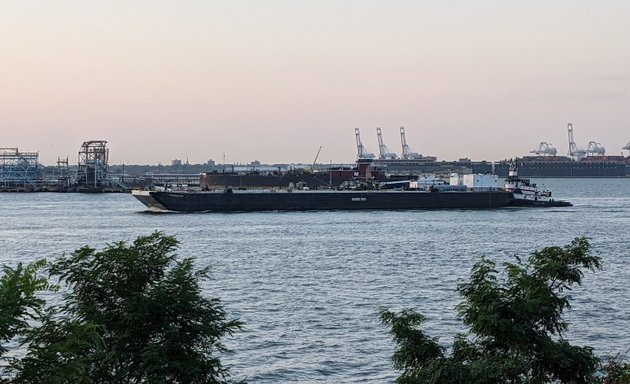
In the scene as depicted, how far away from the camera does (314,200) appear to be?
4296 inches

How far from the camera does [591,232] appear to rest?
7556 cm

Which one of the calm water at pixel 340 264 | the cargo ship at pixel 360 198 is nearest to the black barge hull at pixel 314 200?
the cargo ship at pixel 360 198

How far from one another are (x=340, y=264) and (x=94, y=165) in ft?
479

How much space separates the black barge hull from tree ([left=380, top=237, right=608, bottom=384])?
88.8m

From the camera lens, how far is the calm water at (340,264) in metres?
29.1

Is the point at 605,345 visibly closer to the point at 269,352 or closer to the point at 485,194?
the point at 269,352

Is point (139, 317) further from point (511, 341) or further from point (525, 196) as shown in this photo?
point (525, 196)

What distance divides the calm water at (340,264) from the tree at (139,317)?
9916mm

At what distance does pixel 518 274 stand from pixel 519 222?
74111 mm

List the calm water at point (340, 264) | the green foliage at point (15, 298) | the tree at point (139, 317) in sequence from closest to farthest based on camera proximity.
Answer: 1. the green foliage at point (15, 298)
2. the tree at point (139, 317)
3. the calm water at point (340, 264)

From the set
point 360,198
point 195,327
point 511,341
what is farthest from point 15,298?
point 360,198

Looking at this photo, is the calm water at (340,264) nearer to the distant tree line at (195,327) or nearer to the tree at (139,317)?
the distant tree line at (195,327)

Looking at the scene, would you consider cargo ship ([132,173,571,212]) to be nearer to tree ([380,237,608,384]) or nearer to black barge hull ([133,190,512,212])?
black barge hull ([133,190,512,212])

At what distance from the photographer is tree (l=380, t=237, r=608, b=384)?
15438 mm
